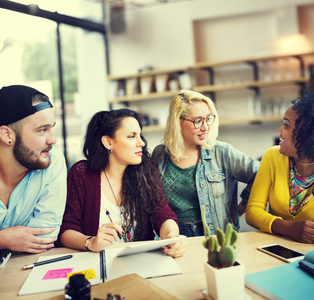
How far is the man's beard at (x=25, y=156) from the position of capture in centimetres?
167

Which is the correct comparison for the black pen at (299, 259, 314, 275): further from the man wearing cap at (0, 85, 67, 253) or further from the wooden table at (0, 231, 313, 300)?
the man wearing cap at (0, 85, 67, 253)

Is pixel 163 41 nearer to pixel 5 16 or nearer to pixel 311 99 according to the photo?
pixel 5 16

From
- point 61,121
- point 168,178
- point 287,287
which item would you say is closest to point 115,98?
point 61,121

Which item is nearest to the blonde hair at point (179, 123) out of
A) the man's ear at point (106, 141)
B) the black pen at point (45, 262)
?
the man's ear at point (106, 141)

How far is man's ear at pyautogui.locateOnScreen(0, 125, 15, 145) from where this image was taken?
1.66 m

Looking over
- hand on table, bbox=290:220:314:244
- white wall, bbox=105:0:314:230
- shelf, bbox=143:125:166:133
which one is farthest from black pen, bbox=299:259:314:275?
shelf, bbox=143:125:166:133

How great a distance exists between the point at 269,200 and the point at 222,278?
917 millimetres

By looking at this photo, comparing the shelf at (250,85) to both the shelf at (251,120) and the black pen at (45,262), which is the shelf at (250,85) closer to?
the shelf at (251,120)

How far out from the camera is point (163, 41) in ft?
18.0

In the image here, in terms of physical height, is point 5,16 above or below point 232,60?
above

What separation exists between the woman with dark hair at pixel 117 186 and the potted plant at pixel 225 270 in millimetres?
662

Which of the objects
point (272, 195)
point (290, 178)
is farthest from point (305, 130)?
point (272, 195)

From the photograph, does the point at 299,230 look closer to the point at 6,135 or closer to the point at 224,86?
the point at 6,135

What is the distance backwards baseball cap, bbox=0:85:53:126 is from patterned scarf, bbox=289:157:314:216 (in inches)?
49.5
